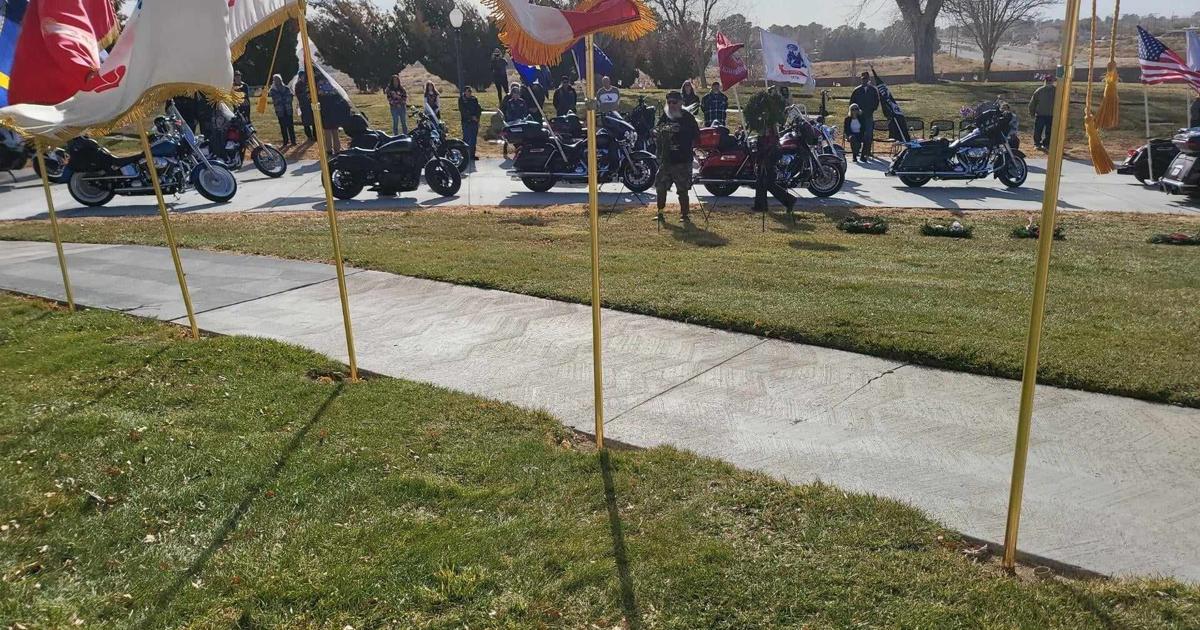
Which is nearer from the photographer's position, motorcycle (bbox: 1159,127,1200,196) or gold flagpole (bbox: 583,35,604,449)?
gold flagpole (bbox: 583,35,604,449)

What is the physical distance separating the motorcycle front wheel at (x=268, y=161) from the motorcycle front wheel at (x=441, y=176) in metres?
4.96

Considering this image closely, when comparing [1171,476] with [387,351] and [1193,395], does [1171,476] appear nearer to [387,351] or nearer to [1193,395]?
[1193,395]

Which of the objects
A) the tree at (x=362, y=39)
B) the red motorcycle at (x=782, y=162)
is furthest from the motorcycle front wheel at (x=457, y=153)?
the tree at (x=362, y=39)

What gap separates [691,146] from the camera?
12.2 meters

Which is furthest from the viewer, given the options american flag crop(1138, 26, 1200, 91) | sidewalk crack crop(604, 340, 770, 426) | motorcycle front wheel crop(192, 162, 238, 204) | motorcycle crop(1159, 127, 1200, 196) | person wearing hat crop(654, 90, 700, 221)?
motorcycle front wheel crop(192, 162, 238, 204)

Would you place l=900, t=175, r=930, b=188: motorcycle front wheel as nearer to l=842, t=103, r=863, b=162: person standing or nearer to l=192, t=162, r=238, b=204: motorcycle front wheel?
l=842, t=103, r=863, b=162: person standing

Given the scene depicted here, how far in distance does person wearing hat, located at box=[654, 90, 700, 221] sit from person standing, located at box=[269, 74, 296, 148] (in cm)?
1272

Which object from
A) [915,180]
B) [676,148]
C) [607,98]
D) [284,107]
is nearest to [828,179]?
[915,180]

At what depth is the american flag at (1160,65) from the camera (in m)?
12.2

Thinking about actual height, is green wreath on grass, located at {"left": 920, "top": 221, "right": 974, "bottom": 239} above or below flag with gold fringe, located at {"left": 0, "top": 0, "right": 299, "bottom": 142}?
below

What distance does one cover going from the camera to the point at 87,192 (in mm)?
15102

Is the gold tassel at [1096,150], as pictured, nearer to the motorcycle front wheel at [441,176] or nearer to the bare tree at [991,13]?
the motorcycle front wheel at [441,176]

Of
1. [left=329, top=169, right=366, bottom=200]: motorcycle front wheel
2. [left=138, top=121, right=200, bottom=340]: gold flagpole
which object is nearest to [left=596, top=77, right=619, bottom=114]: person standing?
[left=329, top=169, right=366, bottom=200]: motorcycle front wheel

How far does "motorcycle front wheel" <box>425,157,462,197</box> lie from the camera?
15.4m
